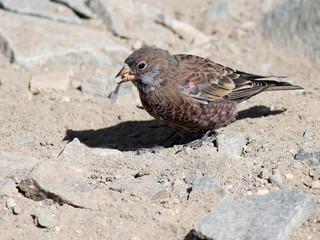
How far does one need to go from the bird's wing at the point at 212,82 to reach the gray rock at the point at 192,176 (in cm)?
132

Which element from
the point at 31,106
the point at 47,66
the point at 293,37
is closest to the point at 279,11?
the point at 293,37

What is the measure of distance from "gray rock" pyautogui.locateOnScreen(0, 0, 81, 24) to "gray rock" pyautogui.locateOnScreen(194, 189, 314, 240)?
612 centimetres

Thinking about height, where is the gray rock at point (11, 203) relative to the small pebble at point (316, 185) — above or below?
below

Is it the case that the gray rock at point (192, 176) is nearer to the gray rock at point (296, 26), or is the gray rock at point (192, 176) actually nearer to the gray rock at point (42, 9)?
the gray rock at point (296, 26)

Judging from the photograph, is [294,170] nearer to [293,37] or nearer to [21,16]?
[293,37]

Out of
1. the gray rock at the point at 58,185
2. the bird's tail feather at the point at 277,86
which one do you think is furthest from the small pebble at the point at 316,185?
the bird's tail feather at the point at 277,86

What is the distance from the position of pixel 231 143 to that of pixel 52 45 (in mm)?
3981

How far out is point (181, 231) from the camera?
4305mm

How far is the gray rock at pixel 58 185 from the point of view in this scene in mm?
4586

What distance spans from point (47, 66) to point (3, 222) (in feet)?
13.9

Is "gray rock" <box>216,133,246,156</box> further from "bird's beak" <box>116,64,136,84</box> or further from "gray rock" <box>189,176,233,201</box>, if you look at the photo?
"bird's beak" <box>116,64,136,84</box>

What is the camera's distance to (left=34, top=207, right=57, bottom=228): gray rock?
4.34m

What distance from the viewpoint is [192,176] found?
5012mm

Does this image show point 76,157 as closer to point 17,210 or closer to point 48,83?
point 17,210
